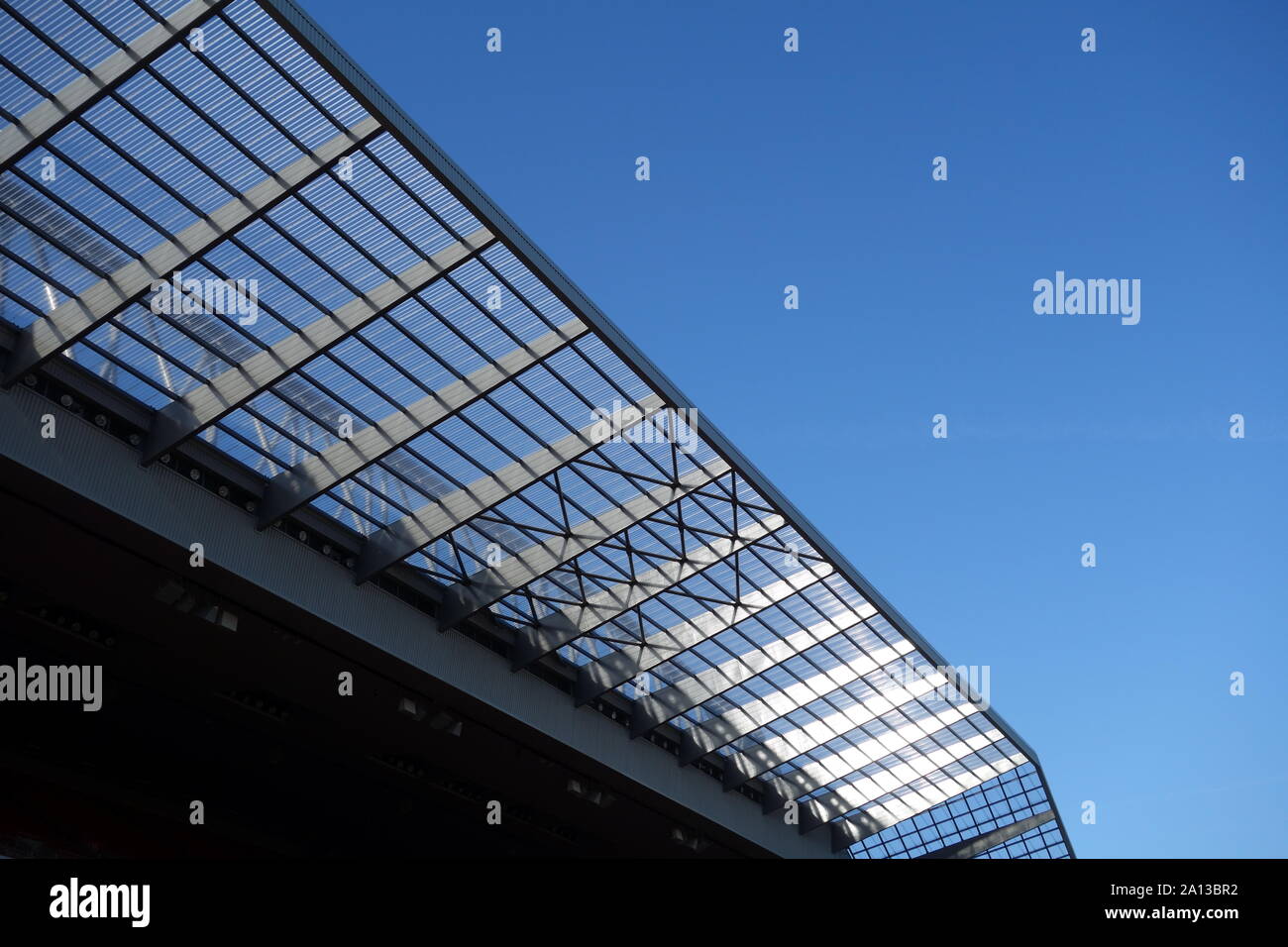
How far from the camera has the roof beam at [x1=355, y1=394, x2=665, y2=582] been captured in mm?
31656

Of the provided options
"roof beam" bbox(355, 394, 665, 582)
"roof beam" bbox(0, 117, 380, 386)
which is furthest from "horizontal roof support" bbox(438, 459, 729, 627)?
"roof beam" bbox(0, 117, 380, 386)

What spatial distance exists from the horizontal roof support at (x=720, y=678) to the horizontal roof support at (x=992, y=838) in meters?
19.5

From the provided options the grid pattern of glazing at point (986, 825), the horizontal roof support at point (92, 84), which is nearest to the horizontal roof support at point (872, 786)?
the grid pattern of glazing at point (986, 825)

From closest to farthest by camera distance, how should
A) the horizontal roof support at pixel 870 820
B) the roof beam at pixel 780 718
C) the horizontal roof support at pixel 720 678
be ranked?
the horizontal roof support at pixel 720 678
the roof beam at pixel 780 718
the horizontal roof support at pixel 870 820

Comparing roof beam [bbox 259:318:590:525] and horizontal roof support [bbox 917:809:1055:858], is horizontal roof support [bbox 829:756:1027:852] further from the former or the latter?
roof beam [bbox 259:318:590:525]

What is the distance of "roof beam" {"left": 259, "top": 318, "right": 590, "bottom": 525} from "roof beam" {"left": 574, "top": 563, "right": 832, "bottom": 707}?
1334 centimetres

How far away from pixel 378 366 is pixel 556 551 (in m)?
8.55

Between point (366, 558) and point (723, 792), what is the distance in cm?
2146

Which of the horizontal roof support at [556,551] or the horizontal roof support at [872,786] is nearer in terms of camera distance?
the horizontal roof support at [556,551]

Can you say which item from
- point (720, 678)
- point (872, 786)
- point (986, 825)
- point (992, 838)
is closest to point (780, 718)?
point (720, 678)

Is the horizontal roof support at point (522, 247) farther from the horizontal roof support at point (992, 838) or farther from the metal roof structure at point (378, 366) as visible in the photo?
the horizontal roof support at point (992, 838)

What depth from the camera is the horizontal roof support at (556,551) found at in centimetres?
3384
